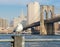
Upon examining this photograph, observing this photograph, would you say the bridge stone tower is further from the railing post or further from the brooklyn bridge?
the railing post

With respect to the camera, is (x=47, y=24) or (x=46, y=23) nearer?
(x=46, y=23)

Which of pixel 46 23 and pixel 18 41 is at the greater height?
pixel 46 23

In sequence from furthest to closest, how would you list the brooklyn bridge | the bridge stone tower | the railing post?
1. the bridge stone tower
2. the brooklyn bridge
3. the railing post

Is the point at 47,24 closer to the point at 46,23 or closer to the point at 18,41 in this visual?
the point at 46,23

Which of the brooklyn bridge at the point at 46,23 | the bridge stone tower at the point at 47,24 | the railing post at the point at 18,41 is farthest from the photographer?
the bridge stone tower at the point at 47,24

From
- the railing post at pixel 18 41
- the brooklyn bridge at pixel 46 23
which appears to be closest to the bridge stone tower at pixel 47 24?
the brooklyn bridge at pixel 46 23

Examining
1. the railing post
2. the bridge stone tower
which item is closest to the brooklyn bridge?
the bridge stone tower

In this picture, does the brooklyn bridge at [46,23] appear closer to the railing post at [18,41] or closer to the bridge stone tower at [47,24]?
the bridge stone tower at [47,24]

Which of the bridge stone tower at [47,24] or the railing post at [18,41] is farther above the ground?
the bridge stone tower at [47,24]

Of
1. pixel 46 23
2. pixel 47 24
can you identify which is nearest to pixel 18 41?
pixel 46 23

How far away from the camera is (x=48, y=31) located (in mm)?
76812

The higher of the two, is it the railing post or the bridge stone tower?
the bridge stone tower

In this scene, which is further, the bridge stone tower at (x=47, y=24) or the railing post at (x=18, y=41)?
the bridge stone tower at (x=47, y=24)

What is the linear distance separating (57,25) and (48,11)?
2522 cm
